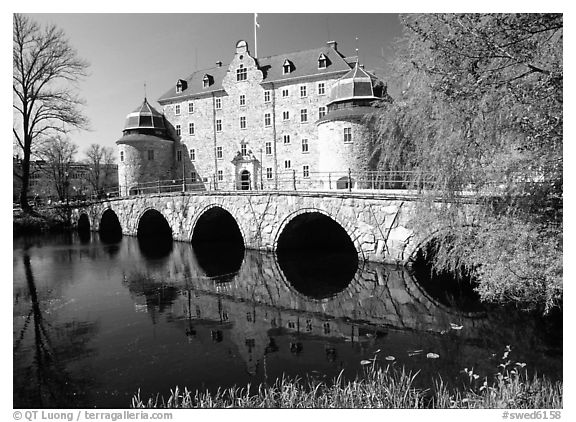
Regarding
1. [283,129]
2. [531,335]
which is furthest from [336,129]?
[531,335]

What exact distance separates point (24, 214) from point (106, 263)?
1080 centimetres

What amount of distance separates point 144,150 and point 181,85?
21.7 ft

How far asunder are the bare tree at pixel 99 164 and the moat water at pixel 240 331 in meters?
25.7

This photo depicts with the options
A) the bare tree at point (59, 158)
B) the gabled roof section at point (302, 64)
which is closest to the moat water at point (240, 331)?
the bare tree at point (59, 158)

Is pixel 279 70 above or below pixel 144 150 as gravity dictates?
above

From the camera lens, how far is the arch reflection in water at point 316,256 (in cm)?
1175

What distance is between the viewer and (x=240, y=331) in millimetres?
8141

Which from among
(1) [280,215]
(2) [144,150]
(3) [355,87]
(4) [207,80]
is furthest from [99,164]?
(1) [280,215]

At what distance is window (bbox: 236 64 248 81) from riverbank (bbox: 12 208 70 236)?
14.8 m

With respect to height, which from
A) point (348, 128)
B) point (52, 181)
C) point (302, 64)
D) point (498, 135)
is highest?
point (302, 64)

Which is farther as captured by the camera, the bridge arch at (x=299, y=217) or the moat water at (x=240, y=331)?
the bridge arch at (x=299, y=217)

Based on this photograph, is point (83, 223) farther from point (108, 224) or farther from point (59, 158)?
point (59, 158)

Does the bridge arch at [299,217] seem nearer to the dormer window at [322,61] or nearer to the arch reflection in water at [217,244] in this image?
the arch reflection in water at [217,244]
